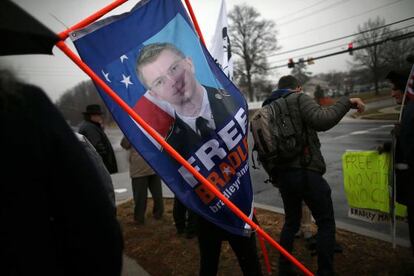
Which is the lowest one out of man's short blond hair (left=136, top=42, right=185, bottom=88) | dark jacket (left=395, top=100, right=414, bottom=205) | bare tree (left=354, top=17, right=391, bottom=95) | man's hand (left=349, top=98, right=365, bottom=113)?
dark jacket (left=395, top=100, right=414, bottom=205)

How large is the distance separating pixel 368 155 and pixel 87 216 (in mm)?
3235

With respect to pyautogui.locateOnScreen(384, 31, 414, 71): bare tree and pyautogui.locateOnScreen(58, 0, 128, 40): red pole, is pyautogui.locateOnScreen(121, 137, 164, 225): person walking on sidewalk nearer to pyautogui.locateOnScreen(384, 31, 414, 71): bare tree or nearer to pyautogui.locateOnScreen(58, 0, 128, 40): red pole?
pyautogui.locateOnScreen(58, 0, 128, 40): red pole

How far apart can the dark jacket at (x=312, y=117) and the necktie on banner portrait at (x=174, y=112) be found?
649 millimetres

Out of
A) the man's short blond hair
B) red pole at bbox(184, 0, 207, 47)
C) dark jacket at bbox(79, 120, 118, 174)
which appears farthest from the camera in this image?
dark jacket at bbox(79, 120, 118, 174)

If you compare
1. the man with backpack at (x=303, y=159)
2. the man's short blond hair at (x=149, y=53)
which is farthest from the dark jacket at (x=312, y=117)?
the man's short blond hair at (x=149, y=53)

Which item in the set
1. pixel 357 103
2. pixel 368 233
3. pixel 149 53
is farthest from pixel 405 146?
pixel 149 53

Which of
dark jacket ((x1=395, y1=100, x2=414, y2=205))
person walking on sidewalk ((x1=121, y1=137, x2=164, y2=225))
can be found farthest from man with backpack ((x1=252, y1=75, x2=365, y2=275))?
person walking on sidewalk ((x1=121, y1=137, x2=164, y2=225))

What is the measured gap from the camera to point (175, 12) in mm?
2318

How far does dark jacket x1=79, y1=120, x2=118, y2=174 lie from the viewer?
14.3 ft

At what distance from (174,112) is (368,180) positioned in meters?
2.39

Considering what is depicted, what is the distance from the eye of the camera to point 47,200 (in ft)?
2.99

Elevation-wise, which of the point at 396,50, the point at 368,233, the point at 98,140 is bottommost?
the point at 368,233

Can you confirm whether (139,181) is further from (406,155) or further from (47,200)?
(47,200)

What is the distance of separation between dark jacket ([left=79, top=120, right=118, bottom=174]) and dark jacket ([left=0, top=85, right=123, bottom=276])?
3525 mm
